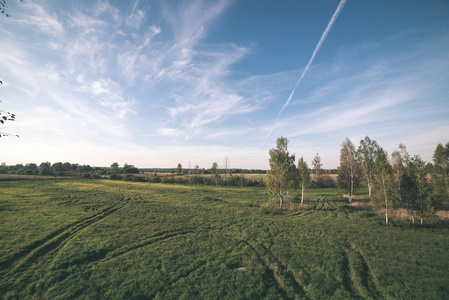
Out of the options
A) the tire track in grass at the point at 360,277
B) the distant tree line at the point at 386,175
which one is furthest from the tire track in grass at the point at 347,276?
the distant tree line at the point at 386,175

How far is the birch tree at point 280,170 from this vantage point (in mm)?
Answer: 35062

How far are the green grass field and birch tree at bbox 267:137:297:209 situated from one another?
8.95 metres

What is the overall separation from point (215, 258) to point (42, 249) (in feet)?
55.3

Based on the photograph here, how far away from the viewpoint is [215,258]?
15461mm

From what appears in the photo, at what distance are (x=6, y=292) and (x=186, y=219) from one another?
17.9 meters

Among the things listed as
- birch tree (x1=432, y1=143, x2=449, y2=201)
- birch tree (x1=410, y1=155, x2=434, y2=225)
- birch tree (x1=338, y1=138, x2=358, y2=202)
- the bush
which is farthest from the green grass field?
the bush

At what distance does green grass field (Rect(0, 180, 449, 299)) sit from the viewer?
11500 millimetres

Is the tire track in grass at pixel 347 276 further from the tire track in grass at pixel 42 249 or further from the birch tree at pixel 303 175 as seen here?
the birch tree at pixel 303 175

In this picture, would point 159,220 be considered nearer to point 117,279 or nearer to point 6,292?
point 117,279

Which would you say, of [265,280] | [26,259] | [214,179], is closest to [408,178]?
[265,280]

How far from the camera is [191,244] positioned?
18344mm

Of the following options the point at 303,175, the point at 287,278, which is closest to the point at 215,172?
the point at 303,175

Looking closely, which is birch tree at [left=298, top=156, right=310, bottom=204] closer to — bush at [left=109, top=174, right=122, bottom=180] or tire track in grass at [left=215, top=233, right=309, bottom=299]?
tire track in grass at [left=215, top=233, right=309, bottom=299]

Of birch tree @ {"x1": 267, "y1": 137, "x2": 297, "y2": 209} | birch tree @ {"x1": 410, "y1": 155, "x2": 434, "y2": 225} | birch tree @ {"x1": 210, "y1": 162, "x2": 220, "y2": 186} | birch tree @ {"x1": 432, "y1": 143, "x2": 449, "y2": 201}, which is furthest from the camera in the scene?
birch tree @ {"x1": 210, "y1": 162, "x2": 220, "y2": 186}
